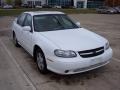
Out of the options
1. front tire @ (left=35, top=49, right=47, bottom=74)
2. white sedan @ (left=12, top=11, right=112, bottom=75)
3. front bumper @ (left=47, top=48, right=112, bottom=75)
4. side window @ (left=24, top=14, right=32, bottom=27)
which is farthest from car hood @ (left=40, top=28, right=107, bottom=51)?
side window @ (left=24, top=14, right=32, bottom=27)

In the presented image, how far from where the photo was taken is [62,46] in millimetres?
4941

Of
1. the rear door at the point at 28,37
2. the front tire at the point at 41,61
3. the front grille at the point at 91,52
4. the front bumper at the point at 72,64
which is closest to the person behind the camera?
the front bumper at the point at 72,64

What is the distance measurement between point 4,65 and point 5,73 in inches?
27.6

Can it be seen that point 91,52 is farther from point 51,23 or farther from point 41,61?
point 51,23

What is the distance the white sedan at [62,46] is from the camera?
190 inches

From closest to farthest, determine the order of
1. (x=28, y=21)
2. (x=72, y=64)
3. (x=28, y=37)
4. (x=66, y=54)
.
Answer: (x=72, y=64), (x=66, y=54), (x=28, y=37), (x=28, y=21)

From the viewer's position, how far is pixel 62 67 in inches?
188

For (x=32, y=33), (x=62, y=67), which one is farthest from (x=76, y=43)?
(x=32, y=33)

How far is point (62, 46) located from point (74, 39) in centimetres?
55

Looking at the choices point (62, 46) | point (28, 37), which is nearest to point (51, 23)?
point (28, 37)

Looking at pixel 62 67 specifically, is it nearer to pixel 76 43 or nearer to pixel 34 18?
pixel 76 43

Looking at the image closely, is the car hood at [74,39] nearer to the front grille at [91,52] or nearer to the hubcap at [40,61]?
the front grille at [91,52]

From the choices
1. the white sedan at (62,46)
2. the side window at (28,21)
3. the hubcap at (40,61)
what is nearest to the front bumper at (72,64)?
the white sedan at (62,46)

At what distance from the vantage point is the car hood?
4957 mm
